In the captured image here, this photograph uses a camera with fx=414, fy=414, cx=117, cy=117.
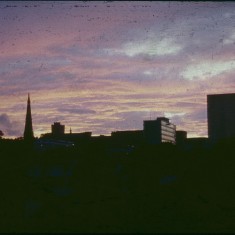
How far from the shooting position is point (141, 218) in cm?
2308

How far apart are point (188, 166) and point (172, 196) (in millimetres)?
8456

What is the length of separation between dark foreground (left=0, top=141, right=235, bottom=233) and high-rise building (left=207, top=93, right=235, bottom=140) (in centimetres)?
15130

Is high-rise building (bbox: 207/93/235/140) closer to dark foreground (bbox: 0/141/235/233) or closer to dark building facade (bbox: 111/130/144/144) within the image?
dark building facade (bbox: 111/130/144/144)

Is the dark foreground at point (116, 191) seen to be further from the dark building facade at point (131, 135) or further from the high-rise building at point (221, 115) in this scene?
the high-rise building at point (221, 115)

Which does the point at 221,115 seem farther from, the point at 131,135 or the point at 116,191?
the point at 116,191

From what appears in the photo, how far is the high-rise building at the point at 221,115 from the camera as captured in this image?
187875 mm

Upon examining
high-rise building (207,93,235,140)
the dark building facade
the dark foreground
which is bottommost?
the dark foreground

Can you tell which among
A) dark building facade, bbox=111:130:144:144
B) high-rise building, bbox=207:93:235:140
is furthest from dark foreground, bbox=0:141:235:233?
high-rise building, bbox=207:93:235:140

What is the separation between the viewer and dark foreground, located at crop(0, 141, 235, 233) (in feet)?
70.6

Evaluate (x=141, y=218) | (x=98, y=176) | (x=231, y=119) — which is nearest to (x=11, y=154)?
(x=98, y=176)

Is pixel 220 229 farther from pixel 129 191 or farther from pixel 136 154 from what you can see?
pixel 136 154

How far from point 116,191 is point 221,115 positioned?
167590 mm

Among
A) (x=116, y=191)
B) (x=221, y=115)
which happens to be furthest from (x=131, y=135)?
(x=116, y=191)

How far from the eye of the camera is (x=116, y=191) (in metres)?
28.8
